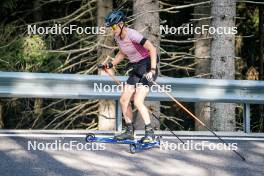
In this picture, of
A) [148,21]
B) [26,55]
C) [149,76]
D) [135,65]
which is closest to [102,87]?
[135,65]

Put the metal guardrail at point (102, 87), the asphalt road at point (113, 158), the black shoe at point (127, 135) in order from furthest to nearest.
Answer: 1. the metal guardrail at point (102, 87)
2. the black shoe at point (127, 135)
3. the asphalt road at point (113, 158)

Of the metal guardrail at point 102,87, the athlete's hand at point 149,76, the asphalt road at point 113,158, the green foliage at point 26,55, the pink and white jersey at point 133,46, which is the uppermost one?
the green foliage at point 26,55

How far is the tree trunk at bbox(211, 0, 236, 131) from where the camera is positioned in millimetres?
12203

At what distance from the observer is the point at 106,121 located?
57.0 ft

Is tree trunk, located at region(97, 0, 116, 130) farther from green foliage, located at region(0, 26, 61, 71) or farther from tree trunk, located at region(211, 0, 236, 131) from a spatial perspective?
tree trunk, located at region(211, 0, 236, 131)

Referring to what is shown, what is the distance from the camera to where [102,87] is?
9094 mm

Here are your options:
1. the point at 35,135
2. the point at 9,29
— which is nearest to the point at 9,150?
the point at 35,135

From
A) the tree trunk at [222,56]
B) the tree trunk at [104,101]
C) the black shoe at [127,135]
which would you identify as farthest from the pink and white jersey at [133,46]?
the tree trunk at [104,101]

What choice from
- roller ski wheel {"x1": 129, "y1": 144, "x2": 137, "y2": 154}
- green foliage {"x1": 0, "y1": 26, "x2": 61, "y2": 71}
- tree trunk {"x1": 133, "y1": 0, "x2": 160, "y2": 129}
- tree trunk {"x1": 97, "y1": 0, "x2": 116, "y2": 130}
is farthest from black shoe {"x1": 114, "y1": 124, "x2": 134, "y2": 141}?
green foliage {"x1": 0, "y1": 26, "x2": 61, "y2": 71}

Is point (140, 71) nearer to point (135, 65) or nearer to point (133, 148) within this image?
point (135, 65)

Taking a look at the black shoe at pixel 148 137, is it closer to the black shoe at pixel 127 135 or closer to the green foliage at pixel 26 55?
the black shoe at pixel 127 135

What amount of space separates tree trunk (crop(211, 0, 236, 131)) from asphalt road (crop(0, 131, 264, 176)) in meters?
3.28

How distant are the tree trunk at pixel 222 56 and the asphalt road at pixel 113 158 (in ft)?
10.8

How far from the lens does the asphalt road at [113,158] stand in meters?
6.79
